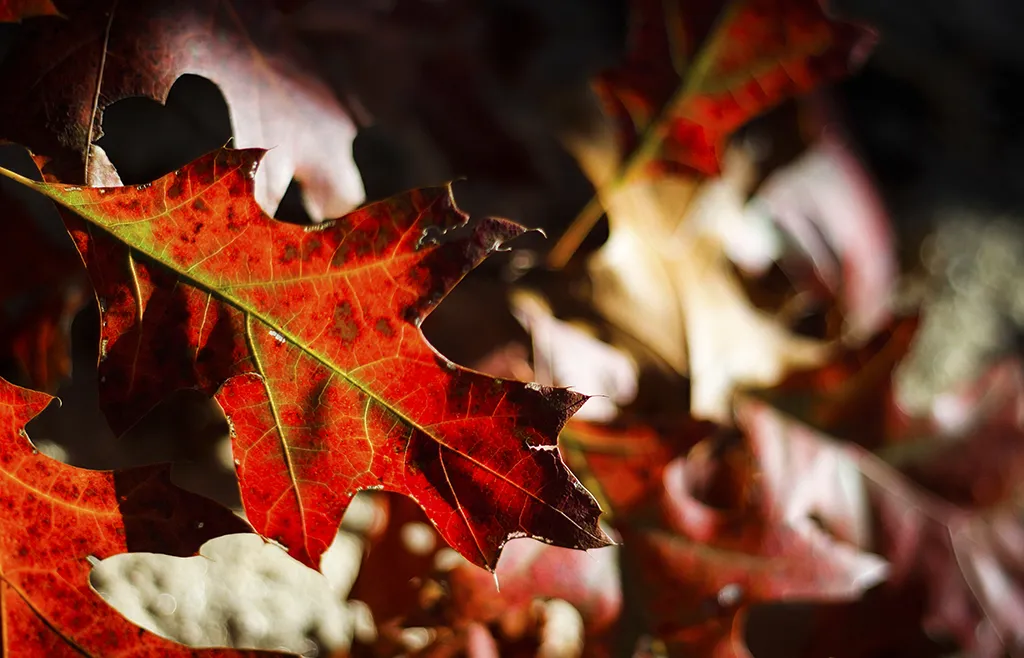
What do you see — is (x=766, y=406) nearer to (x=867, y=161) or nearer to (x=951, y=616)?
(x=951, y=616)

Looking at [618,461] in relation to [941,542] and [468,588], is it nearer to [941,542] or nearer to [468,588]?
[468,588]

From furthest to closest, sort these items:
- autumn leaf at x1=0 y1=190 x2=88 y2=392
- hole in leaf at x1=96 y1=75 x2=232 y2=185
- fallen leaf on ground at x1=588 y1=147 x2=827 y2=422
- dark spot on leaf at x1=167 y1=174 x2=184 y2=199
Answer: fallen leaf on ground at x1=588 y1=147 x2=827 y2=422 → hole in leaf at x1=96 y1=75 x2=232 y2=185 → autumn leaf at x1=0 y1=190 x2=88 y2=392 → dark spot on leaf at x1=167 y1=174 x2=184 y2=199

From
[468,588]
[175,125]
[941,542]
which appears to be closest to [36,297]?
[175,125]

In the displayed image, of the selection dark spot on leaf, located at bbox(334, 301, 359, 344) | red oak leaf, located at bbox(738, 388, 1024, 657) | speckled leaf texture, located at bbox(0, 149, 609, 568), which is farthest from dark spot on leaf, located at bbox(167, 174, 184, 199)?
red oak leaf, located at bbox(738, 388, 1024, 657)

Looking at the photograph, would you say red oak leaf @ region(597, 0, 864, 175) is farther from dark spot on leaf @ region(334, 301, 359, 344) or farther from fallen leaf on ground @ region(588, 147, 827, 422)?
dark spot on leaf @ region(334, 301, 359, 344)

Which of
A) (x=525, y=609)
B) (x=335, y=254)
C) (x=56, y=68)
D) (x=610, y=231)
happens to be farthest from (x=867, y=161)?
(x=56, y=68)

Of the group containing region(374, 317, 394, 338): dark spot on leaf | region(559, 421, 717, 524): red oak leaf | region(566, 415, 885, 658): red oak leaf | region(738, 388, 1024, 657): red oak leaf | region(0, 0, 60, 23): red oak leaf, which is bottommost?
region(738, 388, 1024, 657): red oak leaf

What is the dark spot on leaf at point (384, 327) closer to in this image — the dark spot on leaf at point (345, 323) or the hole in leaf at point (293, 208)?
the dark spot on leaf at point (345, 323)
